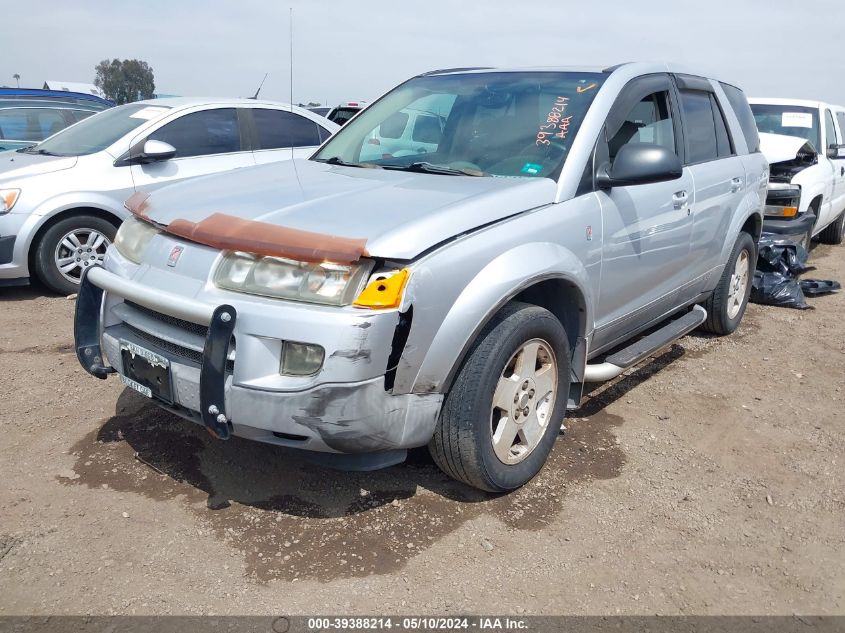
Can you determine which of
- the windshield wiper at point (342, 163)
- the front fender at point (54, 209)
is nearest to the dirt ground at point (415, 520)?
the windshield wiper at point (342, 163)

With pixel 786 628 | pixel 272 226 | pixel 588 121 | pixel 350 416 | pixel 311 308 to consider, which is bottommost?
pixel 786 628

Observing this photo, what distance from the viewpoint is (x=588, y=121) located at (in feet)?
11.0

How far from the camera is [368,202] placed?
9.16 feet

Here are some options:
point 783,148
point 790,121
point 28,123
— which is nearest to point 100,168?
point 28,123

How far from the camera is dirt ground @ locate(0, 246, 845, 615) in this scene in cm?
247

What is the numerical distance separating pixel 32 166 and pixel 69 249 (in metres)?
0.72

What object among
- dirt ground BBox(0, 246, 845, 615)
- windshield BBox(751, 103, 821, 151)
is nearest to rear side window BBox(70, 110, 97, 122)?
dirt ground BBox(0, 246, 845, 615)

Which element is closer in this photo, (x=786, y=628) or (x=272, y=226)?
(x=786, y=628)

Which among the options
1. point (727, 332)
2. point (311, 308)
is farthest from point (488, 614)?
point (727, 332)

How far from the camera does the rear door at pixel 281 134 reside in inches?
268

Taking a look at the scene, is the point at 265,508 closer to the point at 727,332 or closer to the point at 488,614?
the point at 488,614

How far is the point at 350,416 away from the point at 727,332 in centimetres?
394

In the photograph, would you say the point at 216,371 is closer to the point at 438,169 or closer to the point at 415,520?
the point at 415,520

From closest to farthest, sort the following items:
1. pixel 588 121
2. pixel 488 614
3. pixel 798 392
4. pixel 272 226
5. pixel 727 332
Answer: pixel 488 614
pixel 272 226
pixel 588 121
pixel 798 392
pixel 727 332
